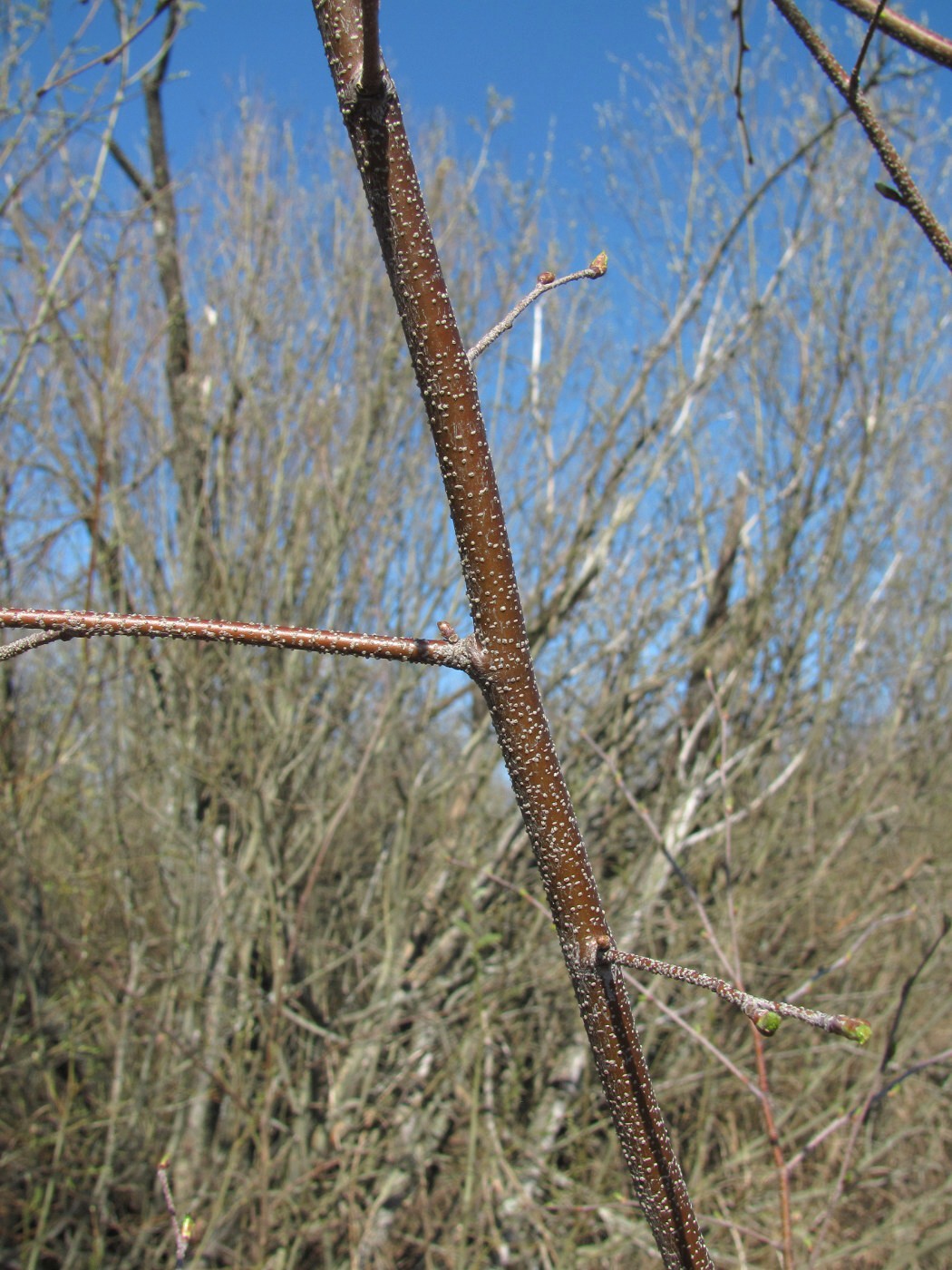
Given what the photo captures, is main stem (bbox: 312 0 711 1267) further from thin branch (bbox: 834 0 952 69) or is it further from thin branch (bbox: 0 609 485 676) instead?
thin branch (bbox: 834 0 952 69)

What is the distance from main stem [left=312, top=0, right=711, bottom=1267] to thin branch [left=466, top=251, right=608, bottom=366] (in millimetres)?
47

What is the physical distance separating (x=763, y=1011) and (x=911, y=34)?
1.08 meters

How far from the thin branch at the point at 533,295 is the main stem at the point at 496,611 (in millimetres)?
47

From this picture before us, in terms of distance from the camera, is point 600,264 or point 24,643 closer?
point 24,643

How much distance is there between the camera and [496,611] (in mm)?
608

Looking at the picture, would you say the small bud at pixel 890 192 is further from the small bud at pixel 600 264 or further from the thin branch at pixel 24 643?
the thin branch at pixel 24 643

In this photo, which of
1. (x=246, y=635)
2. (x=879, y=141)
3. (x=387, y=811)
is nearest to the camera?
(x=246, y=635)

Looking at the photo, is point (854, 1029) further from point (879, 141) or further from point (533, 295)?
point (879, 141)

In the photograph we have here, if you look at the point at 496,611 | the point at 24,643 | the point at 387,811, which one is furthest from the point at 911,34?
the point at 387,811

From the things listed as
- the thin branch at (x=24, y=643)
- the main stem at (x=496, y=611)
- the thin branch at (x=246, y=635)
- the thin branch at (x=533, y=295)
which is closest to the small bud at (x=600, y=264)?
the thin branch at (x=533, y=295)

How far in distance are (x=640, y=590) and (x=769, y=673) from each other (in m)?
0.86

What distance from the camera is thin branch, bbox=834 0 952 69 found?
37.9 inches

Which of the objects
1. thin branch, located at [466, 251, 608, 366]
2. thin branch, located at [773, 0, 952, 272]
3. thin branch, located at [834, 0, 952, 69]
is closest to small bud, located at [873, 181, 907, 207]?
thin branch, located at [773, 0, 952, 272]

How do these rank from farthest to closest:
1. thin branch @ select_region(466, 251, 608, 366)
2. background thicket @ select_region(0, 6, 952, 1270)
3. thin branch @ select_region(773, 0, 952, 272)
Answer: background thicket @ select_region(0, 6, 952, 1270)
thin branch @ select_region(773, 0, 952, 272)
thin branch @ select_region(466, 251, 608, 366)
